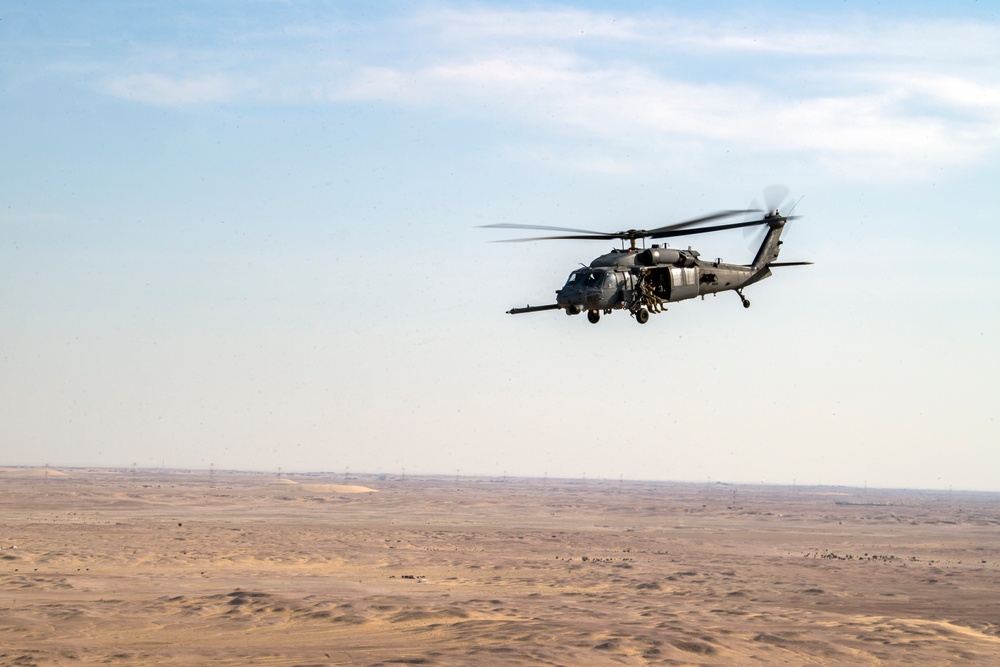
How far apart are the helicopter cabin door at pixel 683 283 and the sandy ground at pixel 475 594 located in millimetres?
22710

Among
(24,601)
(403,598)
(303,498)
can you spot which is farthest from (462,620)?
(303,498)

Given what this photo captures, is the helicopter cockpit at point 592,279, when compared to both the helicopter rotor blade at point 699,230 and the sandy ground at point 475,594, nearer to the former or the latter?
the helicopter rotor blade at point 699,230

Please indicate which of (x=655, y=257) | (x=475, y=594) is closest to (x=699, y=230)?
(x=655, y=257)

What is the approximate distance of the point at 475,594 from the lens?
73.1m

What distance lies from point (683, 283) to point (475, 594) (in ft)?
134

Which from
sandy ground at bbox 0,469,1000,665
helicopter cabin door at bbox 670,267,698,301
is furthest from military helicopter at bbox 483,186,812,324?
sandy ground at bbox 0,469,1000,665

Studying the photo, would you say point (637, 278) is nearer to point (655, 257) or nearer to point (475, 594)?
point (655, 257)

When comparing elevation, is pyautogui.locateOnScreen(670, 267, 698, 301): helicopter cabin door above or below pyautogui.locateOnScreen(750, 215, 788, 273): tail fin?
below

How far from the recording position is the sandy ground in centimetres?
5544

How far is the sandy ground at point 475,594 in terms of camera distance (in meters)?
55.4

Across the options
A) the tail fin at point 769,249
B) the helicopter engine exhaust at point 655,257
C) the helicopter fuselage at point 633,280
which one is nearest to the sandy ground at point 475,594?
the tail fin at point 769,249

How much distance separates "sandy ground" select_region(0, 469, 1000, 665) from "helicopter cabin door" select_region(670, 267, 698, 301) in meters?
22.7

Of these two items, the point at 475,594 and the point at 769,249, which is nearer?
the point at 769,249

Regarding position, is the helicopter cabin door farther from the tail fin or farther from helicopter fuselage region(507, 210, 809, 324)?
the tail fin
